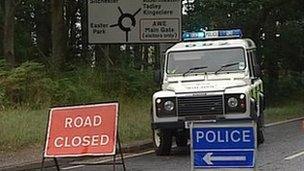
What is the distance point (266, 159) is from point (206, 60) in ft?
9.19

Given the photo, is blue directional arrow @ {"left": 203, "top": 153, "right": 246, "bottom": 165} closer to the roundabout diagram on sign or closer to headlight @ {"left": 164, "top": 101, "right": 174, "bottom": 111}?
headlight @ {"left": 164, "top": 101, "right": 174, "bottom": 111}

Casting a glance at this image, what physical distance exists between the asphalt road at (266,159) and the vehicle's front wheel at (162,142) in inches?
6.7

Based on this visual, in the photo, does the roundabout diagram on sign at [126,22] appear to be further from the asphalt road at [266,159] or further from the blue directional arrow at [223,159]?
the blue directional arrow at [223,159]

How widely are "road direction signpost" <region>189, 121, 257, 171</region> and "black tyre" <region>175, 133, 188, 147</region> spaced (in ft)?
22.0

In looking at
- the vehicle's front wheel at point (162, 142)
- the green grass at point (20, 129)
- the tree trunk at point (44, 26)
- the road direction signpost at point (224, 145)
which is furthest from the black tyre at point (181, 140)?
the tree trunk at point (44, 26)

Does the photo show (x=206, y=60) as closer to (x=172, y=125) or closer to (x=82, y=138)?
(x=172, y=125)

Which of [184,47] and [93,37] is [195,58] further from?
[93,37]

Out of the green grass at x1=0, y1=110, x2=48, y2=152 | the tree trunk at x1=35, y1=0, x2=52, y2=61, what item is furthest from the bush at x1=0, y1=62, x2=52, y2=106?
the tree trunk at x1=35, y1=0, x2=52, y2=61

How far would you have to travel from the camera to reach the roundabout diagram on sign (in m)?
23.0

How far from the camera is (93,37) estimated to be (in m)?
23.6

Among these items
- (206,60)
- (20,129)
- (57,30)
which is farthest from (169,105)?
(57,30)

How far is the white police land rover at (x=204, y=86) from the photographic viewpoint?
14.6 metres

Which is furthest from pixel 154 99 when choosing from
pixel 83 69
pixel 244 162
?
pixel 83 69

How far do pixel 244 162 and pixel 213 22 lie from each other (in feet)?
93.6
